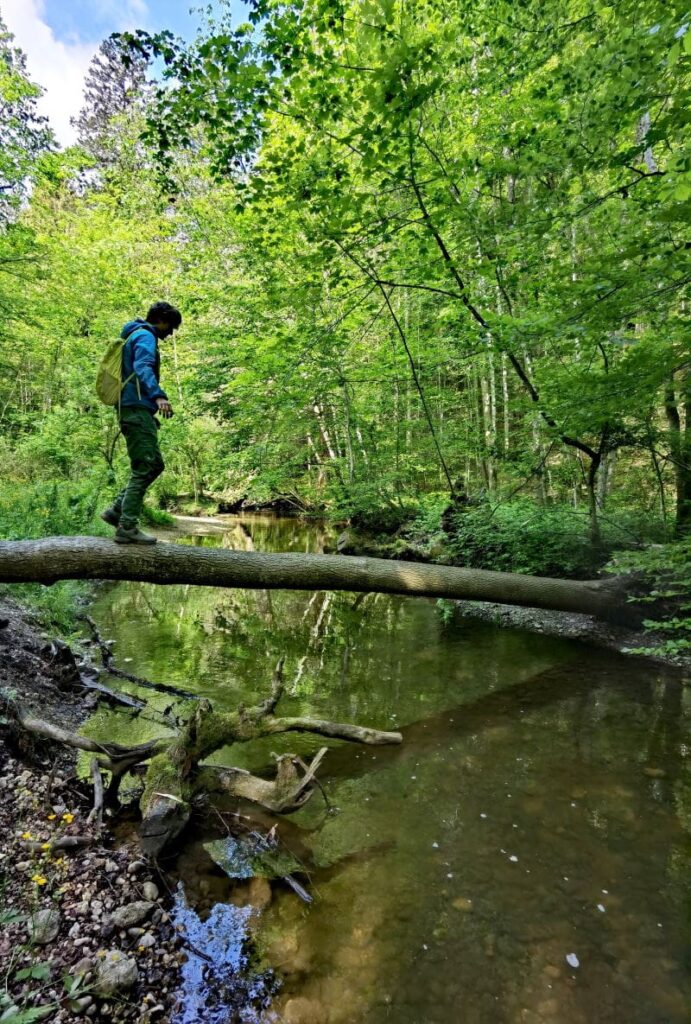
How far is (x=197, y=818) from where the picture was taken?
318cm

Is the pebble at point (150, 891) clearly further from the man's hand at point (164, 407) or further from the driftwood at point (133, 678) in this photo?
the man's hand at point (164, 407)

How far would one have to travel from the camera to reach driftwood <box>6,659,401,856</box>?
9.55 ft

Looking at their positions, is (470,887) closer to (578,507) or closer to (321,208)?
(321,208)

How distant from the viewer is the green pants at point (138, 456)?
3629mm

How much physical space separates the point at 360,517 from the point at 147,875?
1171cm

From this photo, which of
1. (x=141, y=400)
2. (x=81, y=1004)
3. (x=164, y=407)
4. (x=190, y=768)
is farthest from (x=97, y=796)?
(x=141, y=400)

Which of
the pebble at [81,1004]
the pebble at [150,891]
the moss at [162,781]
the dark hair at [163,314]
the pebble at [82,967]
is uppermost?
the dark hair at [163,314]

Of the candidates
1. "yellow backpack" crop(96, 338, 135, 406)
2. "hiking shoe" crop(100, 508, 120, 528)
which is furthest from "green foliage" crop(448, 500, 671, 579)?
"yellow backpack" crop(96, 338, 135, 406)

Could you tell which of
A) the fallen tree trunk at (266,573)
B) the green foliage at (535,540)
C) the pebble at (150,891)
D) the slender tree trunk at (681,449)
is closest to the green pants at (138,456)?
the fallen tree trunk at (266,573)

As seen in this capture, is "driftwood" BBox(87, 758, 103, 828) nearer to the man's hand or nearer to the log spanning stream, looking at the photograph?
the log spanning stream

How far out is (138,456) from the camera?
12.0ft

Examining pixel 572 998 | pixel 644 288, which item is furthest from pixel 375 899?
pixel 644 288

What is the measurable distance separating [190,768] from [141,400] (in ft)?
8.89

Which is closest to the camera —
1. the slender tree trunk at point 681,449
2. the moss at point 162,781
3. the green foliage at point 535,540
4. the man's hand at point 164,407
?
the moss at point 162,781
